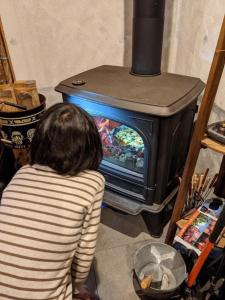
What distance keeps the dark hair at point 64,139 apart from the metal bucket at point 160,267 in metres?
0.66

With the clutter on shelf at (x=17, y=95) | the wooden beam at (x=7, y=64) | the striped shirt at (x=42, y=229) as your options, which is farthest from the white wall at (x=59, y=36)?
the striped shirt at (x=42, y=229)

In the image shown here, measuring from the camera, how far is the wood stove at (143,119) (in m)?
1.16

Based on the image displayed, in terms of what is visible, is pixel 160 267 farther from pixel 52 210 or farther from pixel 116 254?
pixel 52 210

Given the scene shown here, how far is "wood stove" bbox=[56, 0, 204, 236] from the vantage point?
1162 mm

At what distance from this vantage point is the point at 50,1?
158cm

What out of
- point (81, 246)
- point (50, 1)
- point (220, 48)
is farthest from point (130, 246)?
point (50, 1)

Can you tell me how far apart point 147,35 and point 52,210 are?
3.26 feet

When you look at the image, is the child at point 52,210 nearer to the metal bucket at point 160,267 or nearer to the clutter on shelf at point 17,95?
the metal bucket at point 160,267

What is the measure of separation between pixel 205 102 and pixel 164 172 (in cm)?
47

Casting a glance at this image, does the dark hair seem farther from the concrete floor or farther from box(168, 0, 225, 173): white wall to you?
box(168, 0, 225, 173): white wall

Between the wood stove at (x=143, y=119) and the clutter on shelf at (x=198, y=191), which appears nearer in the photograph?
the wood stove at (x=143, y=119)

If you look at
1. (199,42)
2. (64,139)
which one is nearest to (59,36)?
(199,42)

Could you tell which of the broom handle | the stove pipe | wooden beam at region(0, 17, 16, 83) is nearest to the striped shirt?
the broom handle

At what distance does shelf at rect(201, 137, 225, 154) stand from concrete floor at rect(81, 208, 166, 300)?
2.46 ft
